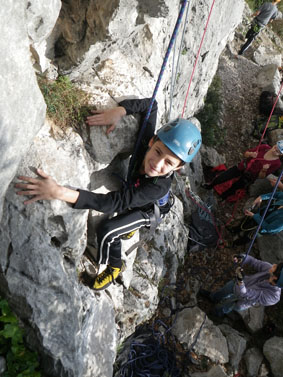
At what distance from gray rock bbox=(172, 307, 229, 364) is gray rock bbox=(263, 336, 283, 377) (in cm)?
117

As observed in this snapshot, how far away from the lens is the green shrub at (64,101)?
3.24m

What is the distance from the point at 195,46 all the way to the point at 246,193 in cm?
488

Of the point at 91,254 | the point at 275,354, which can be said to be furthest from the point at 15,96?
the point at 275,354

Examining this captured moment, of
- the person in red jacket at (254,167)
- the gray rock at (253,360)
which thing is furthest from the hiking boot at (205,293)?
the person in red jacket at (254,167)

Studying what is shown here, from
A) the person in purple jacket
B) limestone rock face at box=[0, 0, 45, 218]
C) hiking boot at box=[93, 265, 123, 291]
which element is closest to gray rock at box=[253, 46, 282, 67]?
the person in purple jacket

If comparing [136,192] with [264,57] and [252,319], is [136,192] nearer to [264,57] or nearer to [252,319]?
[252,319]

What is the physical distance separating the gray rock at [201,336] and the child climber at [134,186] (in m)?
2.49

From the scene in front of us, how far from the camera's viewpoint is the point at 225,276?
717 centimetres

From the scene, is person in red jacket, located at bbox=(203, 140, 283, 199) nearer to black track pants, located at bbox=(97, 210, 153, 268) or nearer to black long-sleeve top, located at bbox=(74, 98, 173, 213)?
black long-sleeve top, located at bbox=(74, 98, 173, 213)

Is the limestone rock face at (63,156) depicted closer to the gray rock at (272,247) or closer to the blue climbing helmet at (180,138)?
the blue climbing helmet at (180,138)

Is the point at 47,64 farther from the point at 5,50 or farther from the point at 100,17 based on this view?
the point at 5,50

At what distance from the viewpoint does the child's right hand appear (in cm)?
349

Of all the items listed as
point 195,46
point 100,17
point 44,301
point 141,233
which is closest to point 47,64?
point 100,17

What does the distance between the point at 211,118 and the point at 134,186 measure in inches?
320
